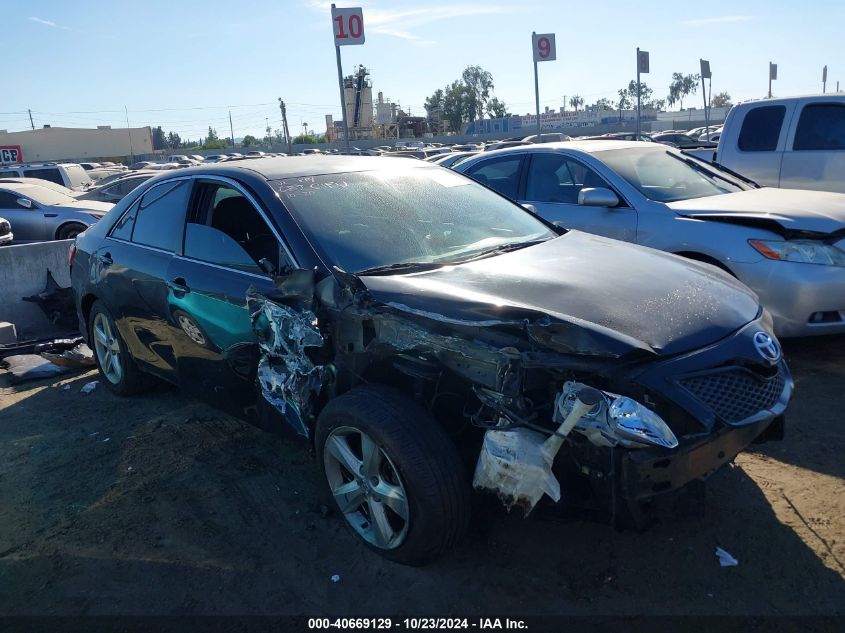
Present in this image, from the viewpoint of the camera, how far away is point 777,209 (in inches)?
208

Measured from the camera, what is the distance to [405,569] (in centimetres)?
302

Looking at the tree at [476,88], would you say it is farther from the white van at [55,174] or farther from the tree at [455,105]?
the white van at [55,174]

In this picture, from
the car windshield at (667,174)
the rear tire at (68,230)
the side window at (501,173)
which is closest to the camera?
the car windshield at (667,174)

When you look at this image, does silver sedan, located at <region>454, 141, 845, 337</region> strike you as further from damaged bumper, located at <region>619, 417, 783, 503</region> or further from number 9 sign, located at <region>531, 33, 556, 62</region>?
number 9 sign, located at <region>531, 33, 556, 62</region>

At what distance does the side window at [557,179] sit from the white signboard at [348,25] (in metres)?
7.92

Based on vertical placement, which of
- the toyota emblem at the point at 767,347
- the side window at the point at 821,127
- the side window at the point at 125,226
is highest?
the side window at the point at 821,127

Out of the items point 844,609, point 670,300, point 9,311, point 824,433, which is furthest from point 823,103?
point 9,311

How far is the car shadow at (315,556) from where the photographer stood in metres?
2.79

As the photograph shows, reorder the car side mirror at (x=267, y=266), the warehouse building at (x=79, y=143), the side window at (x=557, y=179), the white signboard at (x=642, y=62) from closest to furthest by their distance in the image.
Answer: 1. the car side mirror at (x=267, y=266)
2. the side window at (x=557, y=179)
3. the white signboard at (x=642, y=62)
4. the warehouse building at (x=79, y=143)

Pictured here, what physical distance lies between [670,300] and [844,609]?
1.35 m

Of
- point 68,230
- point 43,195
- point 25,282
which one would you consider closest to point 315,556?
point 25,282

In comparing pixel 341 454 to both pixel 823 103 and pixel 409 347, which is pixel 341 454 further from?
pixel 823 103

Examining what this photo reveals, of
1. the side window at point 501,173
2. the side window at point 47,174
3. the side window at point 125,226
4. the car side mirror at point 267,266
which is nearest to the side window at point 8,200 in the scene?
the side window at point 47,174

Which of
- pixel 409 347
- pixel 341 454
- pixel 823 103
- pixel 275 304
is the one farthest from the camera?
pixel 823 103
